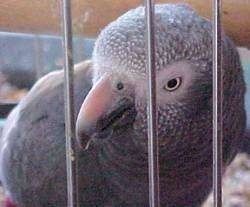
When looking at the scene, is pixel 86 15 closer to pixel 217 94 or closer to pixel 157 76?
pixel 157 76

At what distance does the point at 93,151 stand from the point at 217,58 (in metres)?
0.25

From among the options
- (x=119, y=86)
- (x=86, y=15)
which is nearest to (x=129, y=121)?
(x=119, y=86)

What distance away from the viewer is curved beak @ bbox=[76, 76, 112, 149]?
2.40 ft

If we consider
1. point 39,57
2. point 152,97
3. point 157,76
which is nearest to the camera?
point 152,97

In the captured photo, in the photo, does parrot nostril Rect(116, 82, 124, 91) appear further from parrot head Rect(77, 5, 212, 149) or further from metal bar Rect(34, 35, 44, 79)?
metal bar Rect(34, 35, 44, 79)

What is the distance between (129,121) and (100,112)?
0.06 metres

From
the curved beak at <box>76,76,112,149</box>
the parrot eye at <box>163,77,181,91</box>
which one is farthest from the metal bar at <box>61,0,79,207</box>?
the parrot eye at <box>163,77,181,91</box>

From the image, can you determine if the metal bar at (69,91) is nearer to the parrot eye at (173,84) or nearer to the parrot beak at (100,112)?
the parrot beak at (100,112)

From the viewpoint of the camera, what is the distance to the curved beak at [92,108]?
2.40 ft

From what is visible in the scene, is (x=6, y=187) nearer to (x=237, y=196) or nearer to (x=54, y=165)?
(x=54, y=165)

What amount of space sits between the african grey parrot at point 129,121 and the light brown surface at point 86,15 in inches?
1.6

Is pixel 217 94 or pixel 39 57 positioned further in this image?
pixel 39 57

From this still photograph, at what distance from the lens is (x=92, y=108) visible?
732 millimetres

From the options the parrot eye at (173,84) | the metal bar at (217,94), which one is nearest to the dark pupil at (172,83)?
the parrot eye at (173,84)
